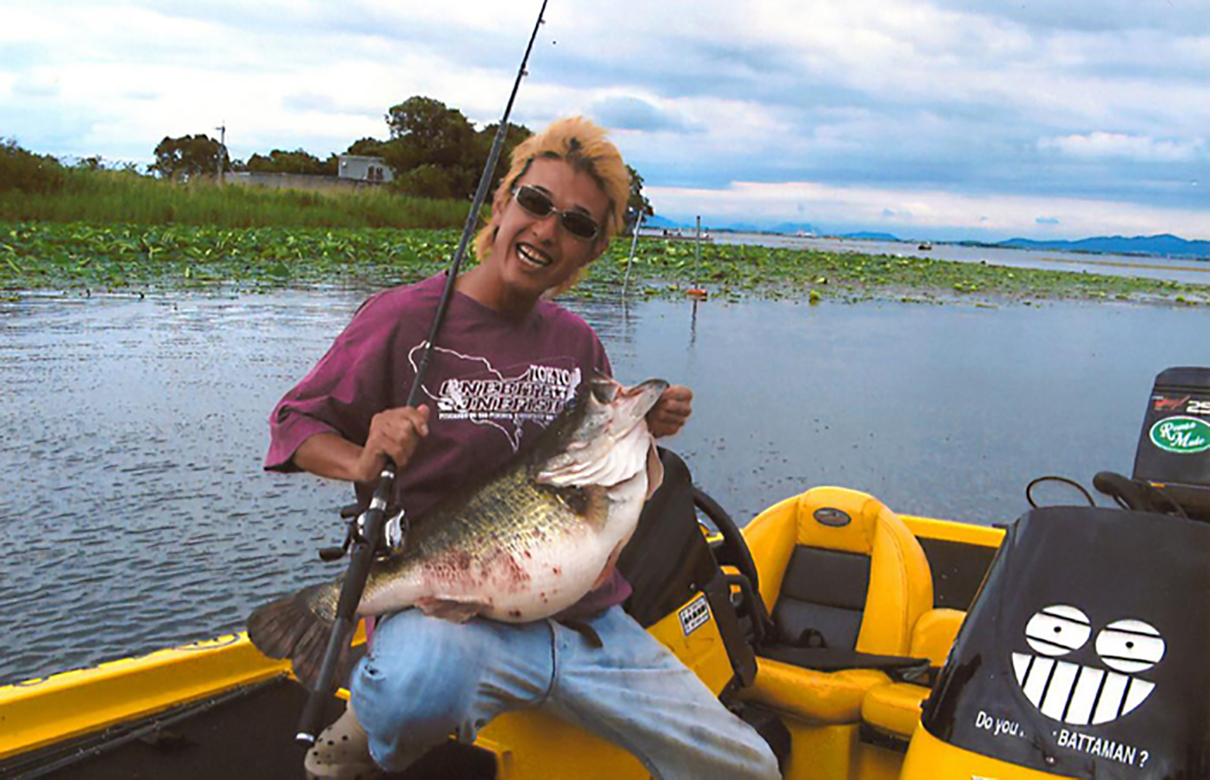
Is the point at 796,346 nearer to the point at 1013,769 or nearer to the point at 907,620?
the point at 907,620

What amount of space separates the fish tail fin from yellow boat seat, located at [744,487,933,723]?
1.51 metres

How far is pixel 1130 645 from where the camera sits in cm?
229

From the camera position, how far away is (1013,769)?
2.20 m

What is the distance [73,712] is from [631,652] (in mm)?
1576

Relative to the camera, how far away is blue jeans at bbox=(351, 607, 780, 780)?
1.98m

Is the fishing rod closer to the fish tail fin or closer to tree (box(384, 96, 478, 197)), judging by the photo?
the fish tail fin

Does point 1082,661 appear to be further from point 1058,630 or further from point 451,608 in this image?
point 451,608

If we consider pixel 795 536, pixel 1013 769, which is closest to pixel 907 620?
pixel 795 536

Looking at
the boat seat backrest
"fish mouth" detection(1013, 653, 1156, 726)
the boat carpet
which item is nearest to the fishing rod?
the boat carpet

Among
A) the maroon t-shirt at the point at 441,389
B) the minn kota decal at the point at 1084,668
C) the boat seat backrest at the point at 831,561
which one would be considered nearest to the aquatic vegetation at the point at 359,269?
the boat seat backrest at the point at 831,561

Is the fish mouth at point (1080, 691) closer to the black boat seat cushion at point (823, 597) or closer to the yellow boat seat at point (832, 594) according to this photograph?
the yellow boat seat at point (832, 594)

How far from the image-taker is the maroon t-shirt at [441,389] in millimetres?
2236

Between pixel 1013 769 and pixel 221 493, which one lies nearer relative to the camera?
pixel 1013 769

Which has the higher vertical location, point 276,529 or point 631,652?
point 631,652
